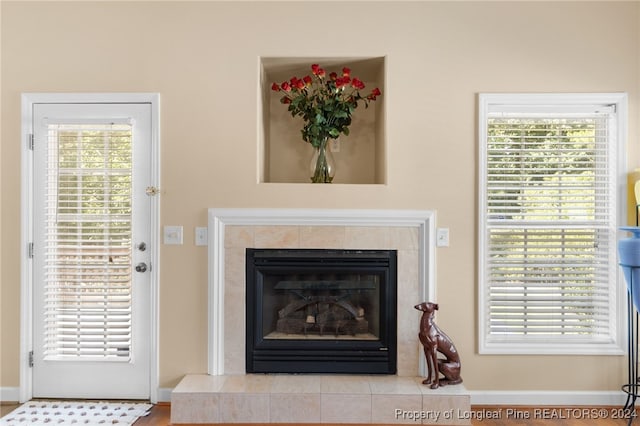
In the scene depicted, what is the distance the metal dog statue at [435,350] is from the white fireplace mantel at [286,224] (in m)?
0.15

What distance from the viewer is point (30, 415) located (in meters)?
2.89

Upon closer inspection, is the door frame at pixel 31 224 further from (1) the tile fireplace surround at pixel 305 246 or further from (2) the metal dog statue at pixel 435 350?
(2) the metal dog statue at pixel 435 350

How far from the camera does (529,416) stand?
293cm

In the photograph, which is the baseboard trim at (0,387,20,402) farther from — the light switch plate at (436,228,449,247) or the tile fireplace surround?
the light switch plate at (436,228,449,247)

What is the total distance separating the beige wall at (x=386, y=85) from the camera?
3.07 metres

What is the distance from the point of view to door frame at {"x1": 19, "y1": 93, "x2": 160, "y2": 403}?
10.1ft

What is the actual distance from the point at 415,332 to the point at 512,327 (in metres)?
0.64

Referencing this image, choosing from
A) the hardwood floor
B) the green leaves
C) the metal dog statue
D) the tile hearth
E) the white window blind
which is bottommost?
the hardwood floor

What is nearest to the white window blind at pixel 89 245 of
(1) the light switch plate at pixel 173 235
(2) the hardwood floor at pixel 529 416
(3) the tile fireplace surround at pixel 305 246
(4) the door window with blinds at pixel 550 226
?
(1) the light switch plate at pixel 173 235

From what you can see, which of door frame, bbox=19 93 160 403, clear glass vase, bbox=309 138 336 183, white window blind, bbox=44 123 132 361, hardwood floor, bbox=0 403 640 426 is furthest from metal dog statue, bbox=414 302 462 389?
white window blind, bbox=44 123 132 361

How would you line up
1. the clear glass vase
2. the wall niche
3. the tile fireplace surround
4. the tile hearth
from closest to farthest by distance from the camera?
the tile hearth → the tile fireplace surround → the clear glass vase → the wall niche

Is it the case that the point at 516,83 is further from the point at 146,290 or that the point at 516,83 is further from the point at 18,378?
the point at 18,378

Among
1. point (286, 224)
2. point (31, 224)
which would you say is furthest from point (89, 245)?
point (286, 224)

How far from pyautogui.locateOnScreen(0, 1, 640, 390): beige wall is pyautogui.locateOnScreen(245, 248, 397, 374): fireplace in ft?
1.03
